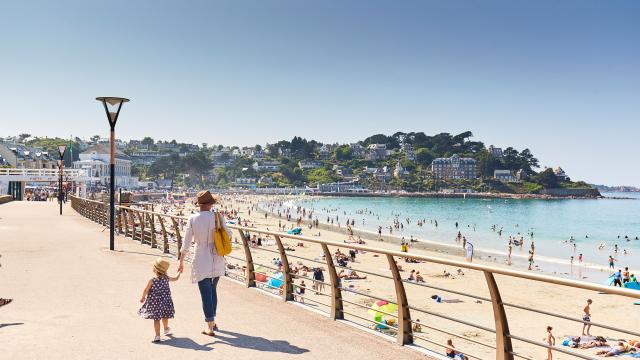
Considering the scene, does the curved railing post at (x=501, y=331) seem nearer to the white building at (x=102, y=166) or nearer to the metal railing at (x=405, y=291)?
the metal railing at (x=405, y=291)

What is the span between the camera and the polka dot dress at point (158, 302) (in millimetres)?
5941

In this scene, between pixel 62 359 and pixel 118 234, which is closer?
pixel 62 359

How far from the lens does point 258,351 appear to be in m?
5.50

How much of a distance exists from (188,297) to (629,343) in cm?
1413

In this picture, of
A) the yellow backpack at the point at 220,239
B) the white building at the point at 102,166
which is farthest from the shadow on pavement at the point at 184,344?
the white building at the point at 102,166

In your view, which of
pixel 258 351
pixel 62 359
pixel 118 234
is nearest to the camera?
pixel 62 359

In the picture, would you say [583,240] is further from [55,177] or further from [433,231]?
[55,177]

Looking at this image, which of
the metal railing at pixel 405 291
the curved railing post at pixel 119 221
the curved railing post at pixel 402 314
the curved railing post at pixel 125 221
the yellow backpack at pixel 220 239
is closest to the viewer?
the metal railing at pixel 405 291

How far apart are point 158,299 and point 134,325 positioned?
875mm

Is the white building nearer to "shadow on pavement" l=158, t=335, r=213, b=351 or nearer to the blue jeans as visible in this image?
the blue jeans

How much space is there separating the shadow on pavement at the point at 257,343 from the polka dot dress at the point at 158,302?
25.0 inches

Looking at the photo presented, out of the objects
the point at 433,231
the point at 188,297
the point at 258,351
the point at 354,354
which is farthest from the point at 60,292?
the point at 433,231

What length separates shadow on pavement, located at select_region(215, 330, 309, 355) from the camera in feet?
18.2

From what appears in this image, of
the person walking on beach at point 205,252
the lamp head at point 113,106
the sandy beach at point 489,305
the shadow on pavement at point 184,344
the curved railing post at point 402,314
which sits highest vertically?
the lamp head at point 113,106
